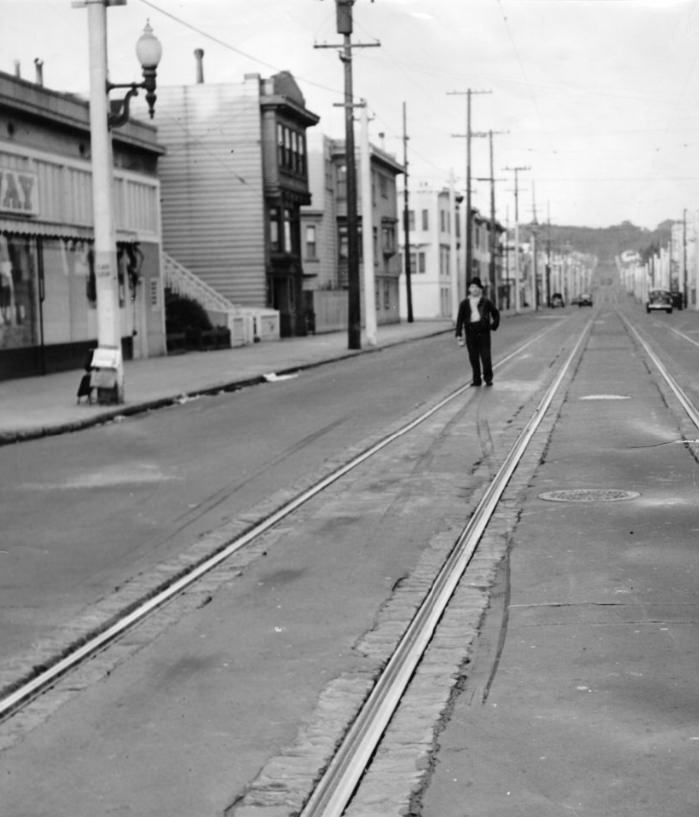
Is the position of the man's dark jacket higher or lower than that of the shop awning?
lower

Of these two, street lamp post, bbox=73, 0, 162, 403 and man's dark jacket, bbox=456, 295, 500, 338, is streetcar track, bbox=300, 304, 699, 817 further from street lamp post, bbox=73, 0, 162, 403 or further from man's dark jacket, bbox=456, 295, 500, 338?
man's dark jacket, bbox=456, 295, 500, 338

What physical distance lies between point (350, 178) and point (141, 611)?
122 ft

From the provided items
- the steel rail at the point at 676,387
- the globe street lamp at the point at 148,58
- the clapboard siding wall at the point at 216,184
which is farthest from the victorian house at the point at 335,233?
the globe street lamp at the point at 148,58

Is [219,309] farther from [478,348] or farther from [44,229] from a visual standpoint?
[478,348]

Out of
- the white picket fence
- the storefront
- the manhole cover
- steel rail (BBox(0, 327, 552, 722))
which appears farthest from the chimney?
the manhole cover

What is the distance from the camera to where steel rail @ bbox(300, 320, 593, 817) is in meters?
4.94

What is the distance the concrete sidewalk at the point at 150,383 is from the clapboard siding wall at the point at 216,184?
9.21 meters

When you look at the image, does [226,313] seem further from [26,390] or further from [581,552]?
[581,552]

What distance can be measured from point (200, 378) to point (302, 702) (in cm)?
2378

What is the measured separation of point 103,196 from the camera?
22.2m

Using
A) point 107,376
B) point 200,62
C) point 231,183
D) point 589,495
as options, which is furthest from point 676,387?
point 200,62

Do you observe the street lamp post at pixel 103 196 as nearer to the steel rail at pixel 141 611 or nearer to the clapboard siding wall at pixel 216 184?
the steel rail at pixel 141 611

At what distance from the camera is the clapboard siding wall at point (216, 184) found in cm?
5594

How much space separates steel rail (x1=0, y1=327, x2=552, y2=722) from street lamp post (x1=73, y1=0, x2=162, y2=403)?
29.1 ft
